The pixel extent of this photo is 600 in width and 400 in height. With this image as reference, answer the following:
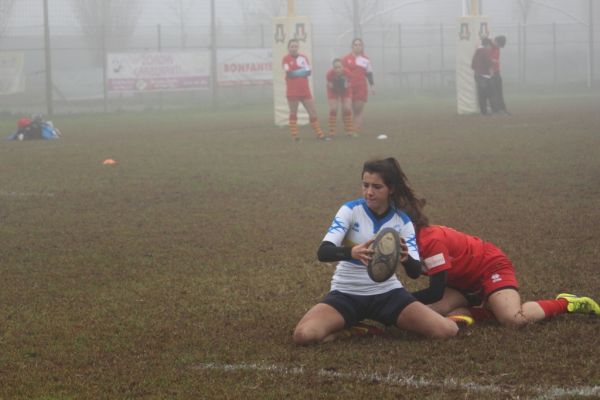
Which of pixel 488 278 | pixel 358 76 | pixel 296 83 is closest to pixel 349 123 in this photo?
pixel 358 76

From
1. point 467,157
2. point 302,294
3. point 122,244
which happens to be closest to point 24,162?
point 467,157

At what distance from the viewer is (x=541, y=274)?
7781 mm

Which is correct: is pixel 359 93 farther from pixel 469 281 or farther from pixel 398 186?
pixel 398 186

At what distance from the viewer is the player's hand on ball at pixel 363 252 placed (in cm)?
566

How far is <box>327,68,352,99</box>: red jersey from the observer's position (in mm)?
21781

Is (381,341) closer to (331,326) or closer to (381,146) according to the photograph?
(331,326)

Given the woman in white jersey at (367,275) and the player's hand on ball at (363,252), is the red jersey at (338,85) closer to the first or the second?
the woman in white jersey at (367,275)

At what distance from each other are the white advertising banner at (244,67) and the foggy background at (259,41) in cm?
71

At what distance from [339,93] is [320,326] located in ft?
53.5

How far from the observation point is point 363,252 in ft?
18.6

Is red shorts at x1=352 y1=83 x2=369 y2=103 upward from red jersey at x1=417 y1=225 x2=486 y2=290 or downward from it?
upward

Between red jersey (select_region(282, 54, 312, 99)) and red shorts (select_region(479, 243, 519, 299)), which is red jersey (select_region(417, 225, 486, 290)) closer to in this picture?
red shorts (select_region(479, 243, 519, 299))

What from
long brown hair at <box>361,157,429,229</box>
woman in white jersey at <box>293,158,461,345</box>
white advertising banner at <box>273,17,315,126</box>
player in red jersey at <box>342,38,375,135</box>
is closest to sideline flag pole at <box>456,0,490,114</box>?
white advertising banner at <box>273,17,315,126</box>

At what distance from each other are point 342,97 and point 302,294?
48.3 ft
